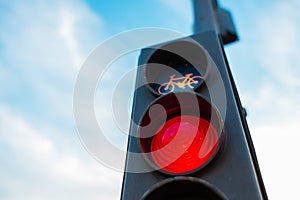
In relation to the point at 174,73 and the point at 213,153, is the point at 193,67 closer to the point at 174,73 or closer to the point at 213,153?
the point at 174,73

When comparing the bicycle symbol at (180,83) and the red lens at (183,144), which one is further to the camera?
the bicycle symbol at (180,83)

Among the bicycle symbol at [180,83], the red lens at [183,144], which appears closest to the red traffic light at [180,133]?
the red lens at [183,144]

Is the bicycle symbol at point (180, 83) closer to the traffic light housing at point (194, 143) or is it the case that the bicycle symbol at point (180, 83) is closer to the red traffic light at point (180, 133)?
the traffic light housing at point (194, 143)

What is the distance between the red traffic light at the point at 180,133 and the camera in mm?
1321

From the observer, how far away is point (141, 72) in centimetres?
188

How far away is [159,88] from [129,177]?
23.7 inches

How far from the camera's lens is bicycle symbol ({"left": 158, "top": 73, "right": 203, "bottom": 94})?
5.67 ft

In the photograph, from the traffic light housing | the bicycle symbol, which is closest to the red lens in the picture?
the traffic light housing

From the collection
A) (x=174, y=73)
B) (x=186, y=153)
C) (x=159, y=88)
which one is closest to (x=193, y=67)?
(x=174, y=73)

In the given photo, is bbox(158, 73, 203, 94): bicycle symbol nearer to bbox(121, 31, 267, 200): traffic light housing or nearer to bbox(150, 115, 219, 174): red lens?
bbox(121, 31, 267, 200): traffic light housing

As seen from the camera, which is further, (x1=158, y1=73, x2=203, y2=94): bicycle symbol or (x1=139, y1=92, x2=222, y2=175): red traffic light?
(x1=158, y1=73, x2=203, y2=94): bicycle symbol

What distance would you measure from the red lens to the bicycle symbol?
317 mm

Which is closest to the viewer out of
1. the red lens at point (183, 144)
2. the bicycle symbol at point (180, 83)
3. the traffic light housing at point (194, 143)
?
the traffic light housing at point (194, 143)

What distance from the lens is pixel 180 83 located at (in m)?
1.77
